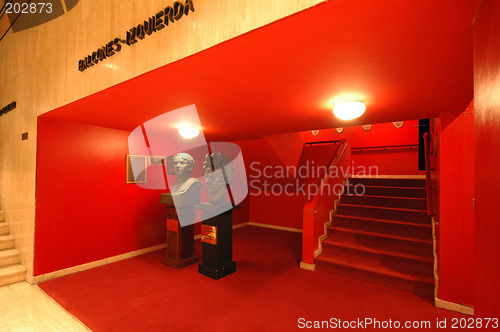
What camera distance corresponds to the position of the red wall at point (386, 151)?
7023mm

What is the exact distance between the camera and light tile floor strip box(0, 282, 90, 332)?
2713 mm

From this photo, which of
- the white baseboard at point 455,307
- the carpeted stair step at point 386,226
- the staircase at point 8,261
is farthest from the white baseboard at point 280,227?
the staircase at point 8,261

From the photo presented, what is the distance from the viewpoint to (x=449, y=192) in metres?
3.19

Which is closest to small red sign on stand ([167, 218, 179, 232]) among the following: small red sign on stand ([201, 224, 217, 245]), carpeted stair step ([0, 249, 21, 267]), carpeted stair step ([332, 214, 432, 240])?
small red sign on stand ([201, 224, 217, 245])

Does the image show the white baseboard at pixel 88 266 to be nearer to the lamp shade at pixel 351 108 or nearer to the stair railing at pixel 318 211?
the stair railing at pixel 318 211

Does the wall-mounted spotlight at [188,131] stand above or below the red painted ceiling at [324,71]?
below

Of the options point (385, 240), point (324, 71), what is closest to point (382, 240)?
point (385, 240)

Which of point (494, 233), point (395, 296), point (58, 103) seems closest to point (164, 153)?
point (58, 103)

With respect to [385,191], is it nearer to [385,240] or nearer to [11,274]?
[385,240]

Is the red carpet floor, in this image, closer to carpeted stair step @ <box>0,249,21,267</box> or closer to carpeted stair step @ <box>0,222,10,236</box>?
carpeted stair step @ <box>0,249,21,267</box>

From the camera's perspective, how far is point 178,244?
4508 millimetres

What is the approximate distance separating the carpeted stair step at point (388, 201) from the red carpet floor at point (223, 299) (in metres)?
2.10

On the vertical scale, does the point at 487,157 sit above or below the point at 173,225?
above

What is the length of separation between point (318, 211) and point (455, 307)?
227cm
